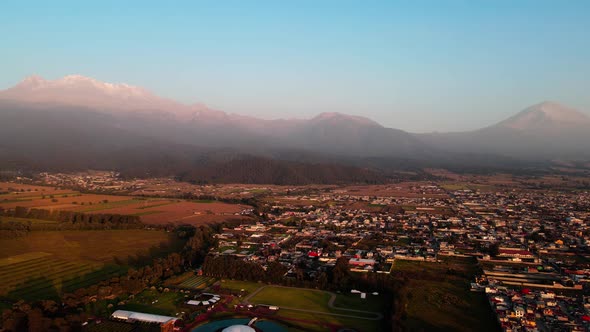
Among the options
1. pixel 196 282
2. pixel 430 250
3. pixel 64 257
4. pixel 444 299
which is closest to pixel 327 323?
pixel 444 299

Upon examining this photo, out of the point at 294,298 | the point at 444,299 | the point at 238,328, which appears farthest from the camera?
the point at 294,298

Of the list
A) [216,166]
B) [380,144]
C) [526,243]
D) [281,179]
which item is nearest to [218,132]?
[380,144]

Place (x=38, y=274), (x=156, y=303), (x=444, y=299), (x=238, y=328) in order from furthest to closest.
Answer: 1. (x=38, y=274)
2. (x=444, y=299)
3. (x=156, y=303)
4. (x=238, y=328)

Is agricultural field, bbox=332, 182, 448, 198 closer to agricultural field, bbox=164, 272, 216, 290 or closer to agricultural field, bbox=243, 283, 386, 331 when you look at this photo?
agricultural field, bbox=243, 283, 386, 331

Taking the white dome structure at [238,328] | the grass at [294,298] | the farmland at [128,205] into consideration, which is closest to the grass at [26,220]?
the farmland at [128,205]

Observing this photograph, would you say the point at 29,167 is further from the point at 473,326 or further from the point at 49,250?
the point at 473,326

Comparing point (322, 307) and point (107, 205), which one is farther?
point (107, 205)

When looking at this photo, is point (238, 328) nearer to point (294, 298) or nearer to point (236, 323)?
point (236, 323)
